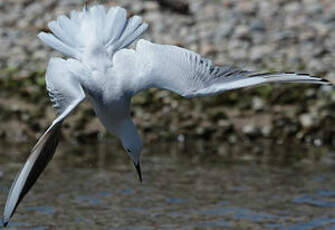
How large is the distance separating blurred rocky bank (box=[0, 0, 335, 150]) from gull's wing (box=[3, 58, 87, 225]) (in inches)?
106

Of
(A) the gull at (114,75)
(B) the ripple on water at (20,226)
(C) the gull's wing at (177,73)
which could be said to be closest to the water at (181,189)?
(B) the ripple on water at (20,226)

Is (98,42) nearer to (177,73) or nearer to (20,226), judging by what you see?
(177,73)

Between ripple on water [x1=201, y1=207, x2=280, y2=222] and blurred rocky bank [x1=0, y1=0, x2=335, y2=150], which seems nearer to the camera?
ripple on water [x1=201, y1=207, x2=280, y2=222]

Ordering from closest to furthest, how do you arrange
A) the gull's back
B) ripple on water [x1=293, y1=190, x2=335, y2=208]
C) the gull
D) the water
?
the gull < the gull's back < the water < ripple on water [x1=293, y1=190, x2=335, y2=208]

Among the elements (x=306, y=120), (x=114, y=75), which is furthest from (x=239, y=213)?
(x=306, y=120)

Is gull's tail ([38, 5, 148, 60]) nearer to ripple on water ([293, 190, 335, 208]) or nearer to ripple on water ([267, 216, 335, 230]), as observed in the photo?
ripple on water ([267, 216, 335, 230])

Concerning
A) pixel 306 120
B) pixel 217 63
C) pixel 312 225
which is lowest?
pixel 312 225

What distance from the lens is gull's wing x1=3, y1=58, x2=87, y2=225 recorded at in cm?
461

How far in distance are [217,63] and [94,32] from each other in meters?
3.31

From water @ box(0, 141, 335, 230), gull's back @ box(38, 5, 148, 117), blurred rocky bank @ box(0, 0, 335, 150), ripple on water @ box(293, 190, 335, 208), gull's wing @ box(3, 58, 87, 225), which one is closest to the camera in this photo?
gull's wing @ box(3, 58, 87, 225)

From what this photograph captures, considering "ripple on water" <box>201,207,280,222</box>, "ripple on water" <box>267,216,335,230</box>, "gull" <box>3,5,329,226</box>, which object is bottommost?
"ripple on water" <box>267,216,335,230</box>

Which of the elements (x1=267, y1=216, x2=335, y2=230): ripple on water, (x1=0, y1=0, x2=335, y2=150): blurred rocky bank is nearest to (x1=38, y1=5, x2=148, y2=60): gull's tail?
(x1=267, y1=216, x2=335, y2=230): ripple on water

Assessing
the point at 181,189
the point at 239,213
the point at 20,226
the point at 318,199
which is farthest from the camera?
the point at 181,189

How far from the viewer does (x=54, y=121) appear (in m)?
4.49
